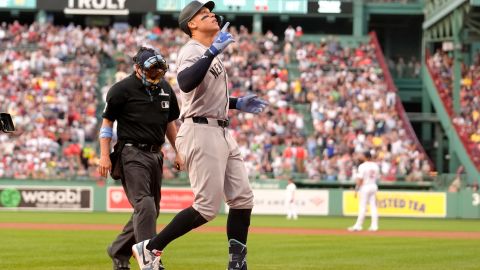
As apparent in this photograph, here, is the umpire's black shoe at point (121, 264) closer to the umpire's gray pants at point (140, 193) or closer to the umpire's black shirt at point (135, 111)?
the umpire's gray pants at point (140, 193)

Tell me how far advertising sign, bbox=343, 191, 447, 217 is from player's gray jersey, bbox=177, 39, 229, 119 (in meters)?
25.5

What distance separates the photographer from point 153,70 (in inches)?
412

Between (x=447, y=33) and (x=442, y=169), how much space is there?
6.27 metres

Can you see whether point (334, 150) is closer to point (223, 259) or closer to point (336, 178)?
point (336, 178)

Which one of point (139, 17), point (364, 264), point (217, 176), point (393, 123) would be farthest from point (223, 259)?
point (139, 17)

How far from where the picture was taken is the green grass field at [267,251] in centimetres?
1320

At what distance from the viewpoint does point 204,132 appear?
30.0ft

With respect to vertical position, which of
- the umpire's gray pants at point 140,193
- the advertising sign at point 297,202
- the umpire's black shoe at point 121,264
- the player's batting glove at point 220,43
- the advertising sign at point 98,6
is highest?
the advertising sign at point 98,6

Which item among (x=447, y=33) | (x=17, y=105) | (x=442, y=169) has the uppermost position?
(x=447, y=33)

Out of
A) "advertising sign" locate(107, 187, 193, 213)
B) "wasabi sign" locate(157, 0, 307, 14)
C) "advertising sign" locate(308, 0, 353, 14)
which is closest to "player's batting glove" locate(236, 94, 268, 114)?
"advertising sign" locate(107, 187, 193, 213)

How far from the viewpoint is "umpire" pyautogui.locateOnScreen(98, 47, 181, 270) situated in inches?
409

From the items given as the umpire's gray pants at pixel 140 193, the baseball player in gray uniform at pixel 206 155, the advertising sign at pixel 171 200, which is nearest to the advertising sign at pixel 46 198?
the advertising sign at pixel 171 200

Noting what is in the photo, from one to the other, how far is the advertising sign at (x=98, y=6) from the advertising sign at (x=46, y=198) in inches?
480

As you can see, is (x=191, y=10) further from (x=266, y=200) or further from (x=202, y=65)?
(x=266, y=200)
